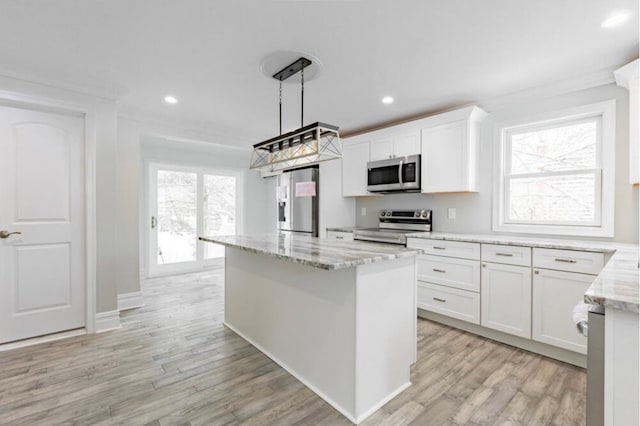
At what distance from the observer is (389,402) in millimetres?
1828

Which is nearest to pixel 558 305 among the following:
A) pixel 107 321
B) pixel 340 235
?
pixel 340 235

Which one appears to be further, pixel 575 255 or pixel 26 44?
pixel 575 255

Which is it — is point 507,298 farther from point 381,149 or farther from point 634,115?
point 381,149

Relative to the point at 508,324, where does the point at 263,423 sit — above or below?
below

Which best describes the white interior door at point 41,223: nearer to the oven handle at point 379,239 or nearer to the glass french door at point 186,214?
the glass french door at point 186,214

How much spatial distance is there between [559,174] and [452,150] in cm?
99

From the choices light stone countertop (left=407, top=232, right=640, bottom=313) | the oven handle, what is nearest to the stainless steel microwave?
the oven handle

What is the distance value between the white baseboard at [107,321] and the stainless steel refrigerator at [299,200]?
2663mm

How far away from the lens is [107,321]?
2.95 meters

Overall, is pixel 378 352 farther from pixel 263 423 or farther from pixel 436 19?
pixel 436 19

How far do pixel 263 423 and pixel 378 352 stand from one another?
759 millimetres

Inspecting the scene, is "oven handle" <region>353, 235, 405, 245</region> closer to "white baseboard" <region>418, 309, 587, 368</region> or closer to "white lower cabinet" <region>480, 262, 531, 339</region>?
"white baseboard" <region>418, 309, 587, 368</region>

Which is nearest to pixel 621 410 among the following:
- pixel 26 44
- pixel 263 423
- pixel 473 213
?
pixel 263 423

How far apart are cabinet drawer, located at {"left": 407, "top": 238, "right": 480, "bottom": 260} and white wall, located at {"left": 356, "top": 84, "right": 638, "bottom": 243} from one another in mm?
573
